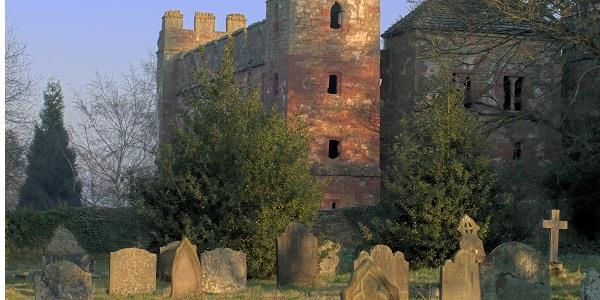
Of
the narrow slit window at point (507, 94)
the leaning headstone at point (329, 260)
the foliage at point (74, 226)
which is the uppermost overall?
the narrow slit window at point (507, 94)

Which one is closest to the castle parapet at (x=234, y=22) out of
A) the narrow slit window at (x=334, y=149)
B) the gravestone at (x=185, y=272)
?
the narrow slit window at (x=334, y=149)

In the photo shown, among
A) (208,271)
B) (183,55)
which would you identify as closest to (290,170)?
(208,271)

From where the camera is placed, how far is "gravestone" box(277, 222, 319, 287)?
2066 centimetres

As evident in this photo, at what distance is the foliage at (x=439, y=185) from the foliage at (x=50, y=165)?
113 ft

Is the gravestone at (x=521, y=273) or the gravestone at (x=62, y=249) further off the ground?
the gravestone at (x=521, y=273)

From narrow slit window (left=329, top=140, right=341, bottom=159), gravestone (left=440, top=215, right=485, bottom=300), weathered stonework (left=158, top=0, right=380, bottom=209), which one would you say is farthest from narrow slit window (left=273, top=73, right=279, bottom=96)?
gravestone (left=440, top=215, right=485, bottom=300)

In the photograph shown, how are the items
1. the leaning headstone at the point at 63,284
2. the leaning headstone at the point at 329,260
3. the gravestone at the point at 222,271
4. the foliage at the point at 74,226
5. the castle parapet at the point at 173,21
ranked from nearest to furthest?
the leaning headstone at the point at 63,284
the gravestone at the point at 222,271
the leaning headstone at the point at 329,260
the foliage at the point at 74,226
the castle parapet at the point at 173,21

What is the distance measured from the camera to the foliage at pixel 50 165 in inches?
2302

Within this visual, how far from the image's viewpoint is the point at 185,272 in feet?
62.8

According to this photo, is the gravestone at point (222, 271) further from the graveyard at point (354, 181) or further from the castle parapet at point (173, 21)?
the castle parapet at point (173, 21)

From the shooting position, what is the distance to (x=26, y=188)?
191 ft

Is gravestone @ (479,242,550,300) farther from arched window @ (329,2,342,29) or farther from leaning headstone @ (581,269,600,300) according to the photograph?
arched window @ (329,2,342,29)

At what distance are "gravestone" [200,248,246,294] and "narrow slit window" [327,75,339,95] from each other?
2270 centimetres

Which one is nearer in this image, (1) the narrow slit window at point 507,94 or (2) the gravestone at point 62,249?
(2) the gravestone at point 62,249
